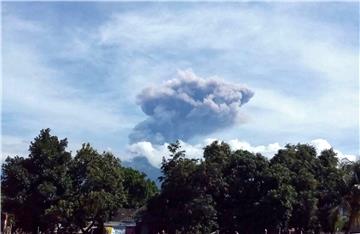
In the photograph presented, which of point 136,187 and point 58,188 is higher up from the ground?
point 136,187

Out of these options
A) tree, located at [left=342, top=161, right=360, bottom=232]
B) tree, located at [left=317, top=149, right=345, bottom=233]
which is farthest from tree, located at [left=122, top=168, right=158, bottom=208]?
tree, located at [left=342, top=161, right=360, bottom=232]

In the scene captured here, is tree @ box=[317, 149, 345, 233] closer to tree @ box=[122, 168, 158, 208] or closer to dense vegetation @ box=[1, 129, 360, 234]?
dense vegetation @ box=[1, 129, 360, 234]

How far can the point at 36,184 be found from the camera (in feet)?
177

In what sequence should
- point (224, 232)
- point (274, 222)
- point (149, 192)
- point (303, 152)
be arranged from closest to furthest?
point (274, 222) → point (224, 232) → point (303, 152) → point (149, 192)

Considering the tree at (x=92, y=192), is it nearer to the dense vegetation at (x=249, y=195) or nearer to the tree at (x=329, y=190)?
the dense vegetation at (x=249, y=195)

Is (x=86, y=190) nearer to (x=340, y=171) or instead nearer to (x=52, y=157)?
(x=52, y=157)

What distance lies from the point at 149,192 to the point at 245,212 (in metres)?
32.3

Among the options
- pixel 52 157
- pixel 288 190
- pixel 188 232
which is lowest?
pixel 188 232

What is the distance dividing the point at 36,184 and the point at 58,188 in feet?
6.92

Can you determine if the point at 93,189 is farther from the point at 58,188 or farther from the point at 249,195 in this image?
the point at 249,195

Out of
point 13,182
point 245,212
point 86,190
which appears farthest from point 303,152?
point 13,182

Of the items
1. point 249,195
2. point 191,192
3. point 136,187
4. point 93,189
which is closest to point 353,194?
point 249,195

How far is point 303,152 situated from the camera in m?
59.3

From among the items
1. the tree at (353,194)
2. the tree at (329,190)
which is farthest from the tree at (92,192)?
the tree at (353,194)
